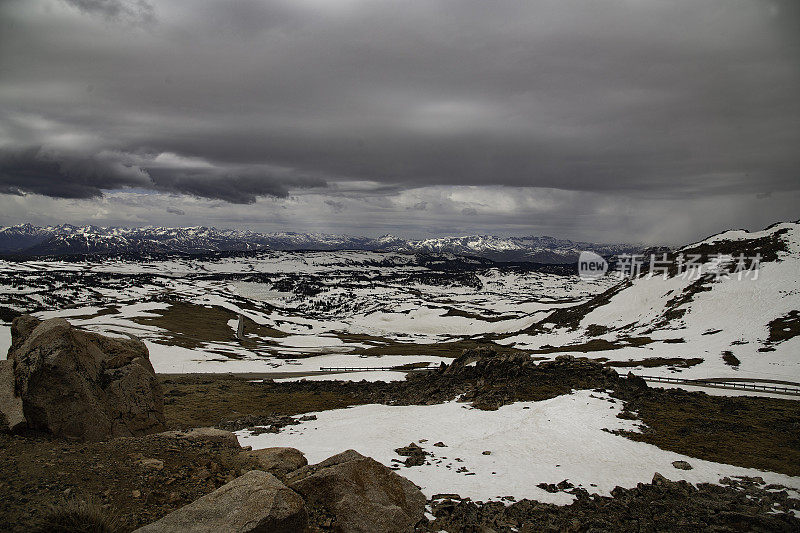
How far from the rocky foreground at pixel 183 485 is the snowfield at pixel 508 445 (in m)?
1.48

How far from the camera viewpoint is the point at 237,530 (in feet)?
29.2

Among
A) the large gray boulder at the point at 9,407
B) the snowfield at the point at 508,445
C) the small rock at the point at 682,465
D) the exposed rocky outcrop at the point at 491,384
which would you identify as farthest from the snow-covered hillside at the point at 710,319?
the large gray boulder at the point at 9,407

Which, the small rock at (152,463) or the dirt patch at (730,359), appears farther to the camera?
the dirt patch at (730,359)

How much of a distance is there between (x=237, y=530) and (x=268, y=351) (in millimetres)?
94478

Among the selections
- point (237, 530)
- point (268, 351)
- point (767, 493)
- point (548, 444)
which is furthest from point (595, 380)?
point (268, 351)

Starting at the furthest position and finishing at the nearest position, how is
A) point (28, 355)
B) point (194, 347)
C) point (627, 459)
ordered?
point (194, 347), point (627, 459), point (28, 355)

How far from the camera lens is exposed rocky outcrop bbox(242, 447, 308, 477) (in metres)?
14.4

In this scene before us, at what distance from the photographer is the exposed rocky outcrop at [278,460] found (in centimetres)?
1445

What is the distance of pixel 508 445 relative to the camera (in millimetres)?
24969

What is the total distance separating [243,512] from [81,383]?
1415 cm

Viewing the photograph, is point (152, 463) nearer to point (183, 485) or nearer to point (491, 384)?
point (183, 485)

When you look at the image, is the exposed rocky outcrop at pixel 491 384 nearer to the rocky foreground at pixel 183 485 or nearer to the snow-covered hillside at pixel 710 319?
the rocky foreground at pixel 183 485

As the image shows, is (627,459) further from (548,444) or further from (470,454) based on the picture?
(470,454)

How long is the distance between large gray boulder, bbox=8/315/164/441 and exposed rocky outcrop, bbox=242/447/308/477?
8.00 metres
